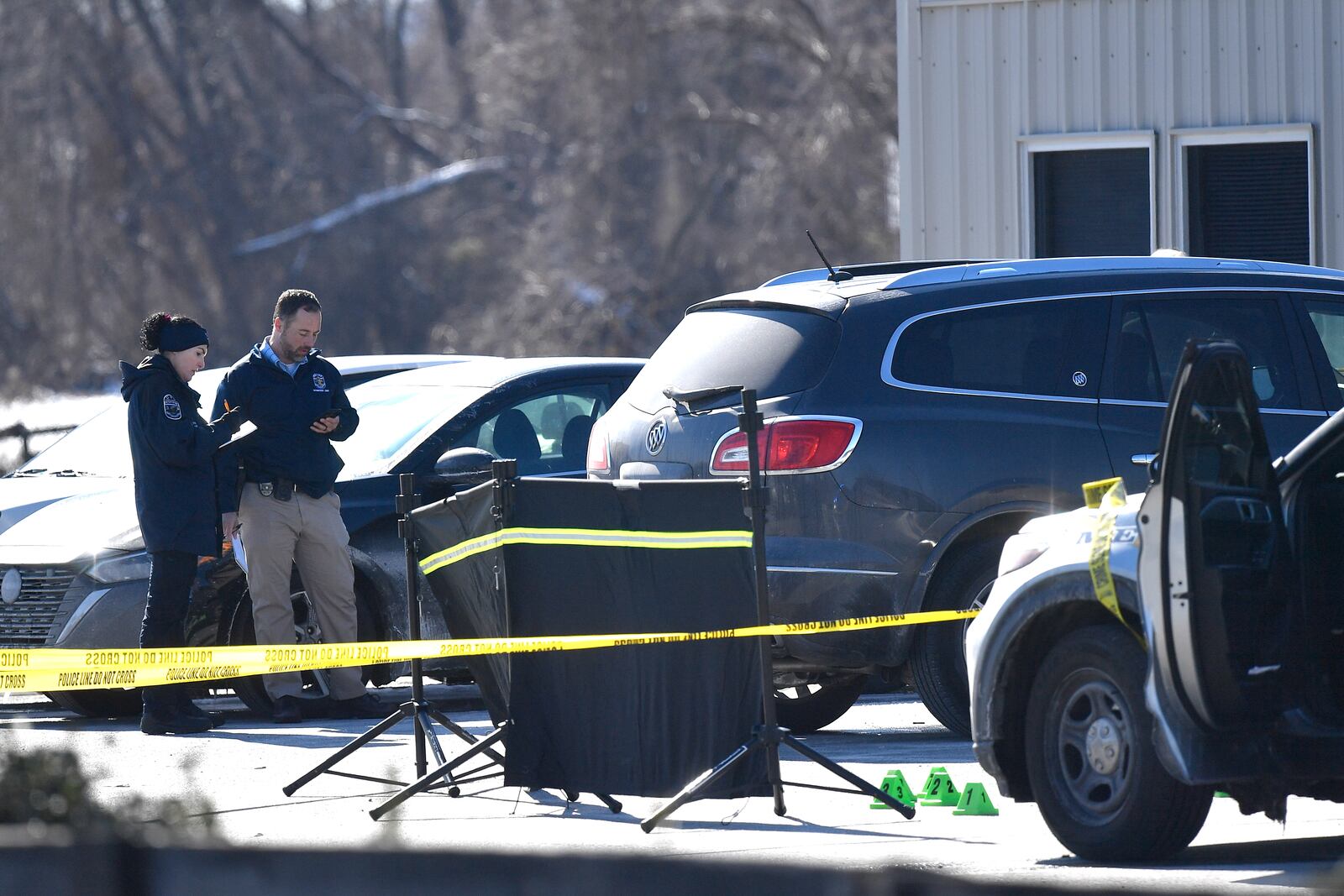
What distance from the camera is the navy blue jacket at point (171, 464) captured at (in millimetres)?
8844

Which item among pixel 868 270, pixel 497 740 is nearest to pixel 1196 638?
pixel 497 740

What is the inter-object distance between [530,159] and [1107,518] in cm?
3089

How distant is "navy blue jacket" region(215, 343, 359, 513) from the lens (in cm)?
895

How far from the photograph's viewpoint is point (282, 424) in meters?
8.95

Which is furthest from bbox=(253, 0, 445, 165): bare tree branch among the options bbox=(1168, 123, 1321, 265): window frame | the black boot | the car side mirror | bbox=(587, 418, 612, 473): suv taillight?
bbox=(587, 418, 612, 473): suv taillight

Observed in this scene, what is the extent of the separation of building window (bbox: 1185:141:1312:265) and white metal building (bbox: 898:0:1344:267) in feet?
0.04

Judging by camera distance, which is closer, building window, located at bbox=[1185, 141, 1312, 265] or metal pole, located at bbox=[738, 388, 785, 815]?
metal pole, located at bbox=[738, 388, 785, 815]

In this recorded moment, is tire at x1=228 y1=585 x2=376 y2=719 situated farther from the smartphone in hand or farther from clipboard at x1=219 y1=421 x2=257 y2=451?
the smartphone in hand

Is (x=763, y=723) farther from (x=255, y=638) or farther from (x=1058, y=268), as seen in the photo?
(x=255, y=638)

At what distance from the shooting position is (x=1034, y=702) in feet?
19.0

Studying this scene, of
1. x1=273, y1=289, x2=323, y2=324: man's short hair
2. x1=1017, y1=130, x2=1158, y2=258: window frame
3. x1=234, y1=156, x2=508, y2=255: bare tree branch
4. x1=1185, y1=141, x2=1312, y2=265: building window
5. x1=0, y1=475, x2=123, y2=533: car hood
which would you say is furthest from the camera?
x1=234, y1=156, x2=508, y2=255: bare tree branch

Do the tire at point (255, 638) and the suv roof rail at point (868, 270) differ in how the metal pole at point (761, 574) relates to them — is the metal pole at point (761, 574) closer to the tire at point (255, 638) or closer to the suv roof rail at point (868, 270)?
the suv roof rail at point (868, 270)

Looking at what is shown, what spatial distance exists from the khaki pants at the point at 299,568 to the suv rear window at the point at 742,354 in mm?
1665

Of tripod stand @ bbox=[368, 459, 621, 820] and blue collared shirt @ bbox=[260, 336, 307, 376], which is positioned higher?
blue collared shirt @ bbox=[260, 336, 307, 376]
